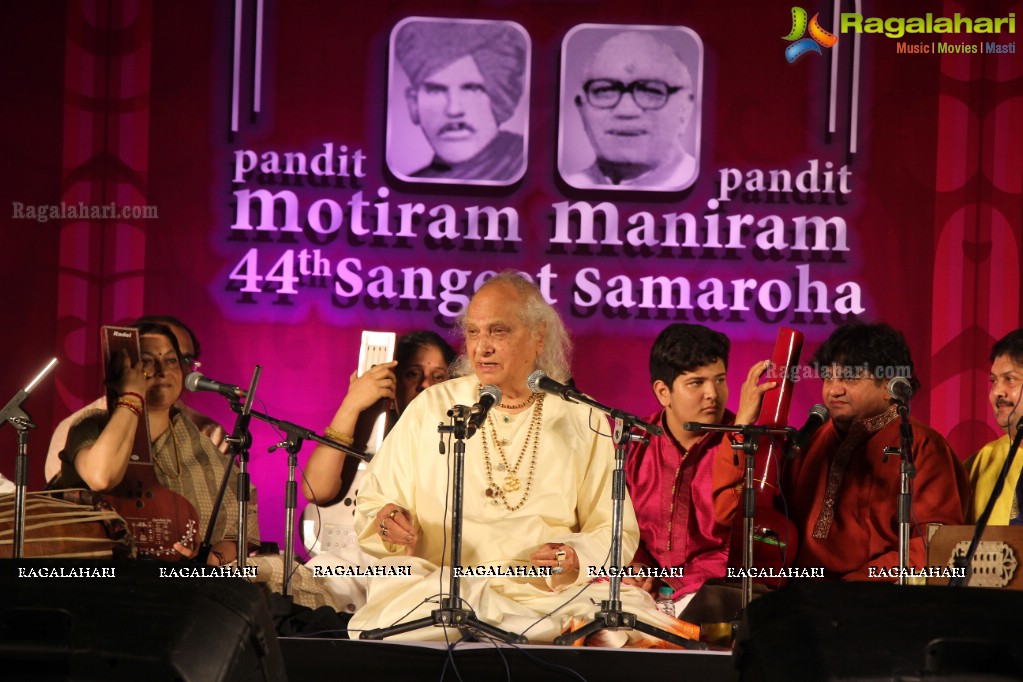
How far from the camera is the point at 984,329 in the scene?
698 cm

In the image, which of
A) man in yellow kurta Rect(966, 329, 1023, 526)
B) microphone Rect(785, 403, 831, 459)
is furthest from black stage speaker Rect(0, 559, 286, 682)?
man in yellow kurta Rect(966, 329, 1023, 526)

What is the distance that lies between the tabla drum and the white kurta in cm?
122

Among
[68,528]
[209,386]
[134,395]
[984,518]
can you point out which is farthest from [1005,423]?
[68,528]

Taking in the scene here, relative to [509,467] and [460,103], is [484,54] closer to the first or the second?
[460,103]

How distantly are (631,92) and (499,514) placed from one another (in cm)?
286

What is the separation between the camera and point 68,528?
18.3ft

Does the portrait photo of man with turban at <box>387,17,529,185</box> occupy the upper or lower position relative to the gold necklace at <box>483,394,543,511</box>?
upper

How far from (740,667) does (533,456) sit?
8.55 ft

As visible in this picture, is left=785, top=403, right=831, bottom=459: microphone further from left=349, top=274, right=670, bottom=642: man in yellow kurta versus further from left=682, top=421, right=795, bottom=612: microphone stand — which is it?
left=349, top=274, right=670, bottom=642: man in yellow kurta

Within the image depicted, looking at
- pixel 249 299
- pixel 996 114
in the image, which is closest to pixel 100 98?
pixel 249 299

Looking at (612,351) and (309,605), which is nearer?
(309,605)

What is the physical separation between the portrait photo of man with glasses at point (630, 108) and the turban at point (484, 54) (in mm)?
285

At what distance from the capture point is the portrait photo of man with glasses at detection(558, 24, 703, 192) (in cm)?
707

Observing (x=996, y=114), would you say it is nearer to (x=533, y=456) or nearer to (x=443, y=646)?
(x=533, y=456)
